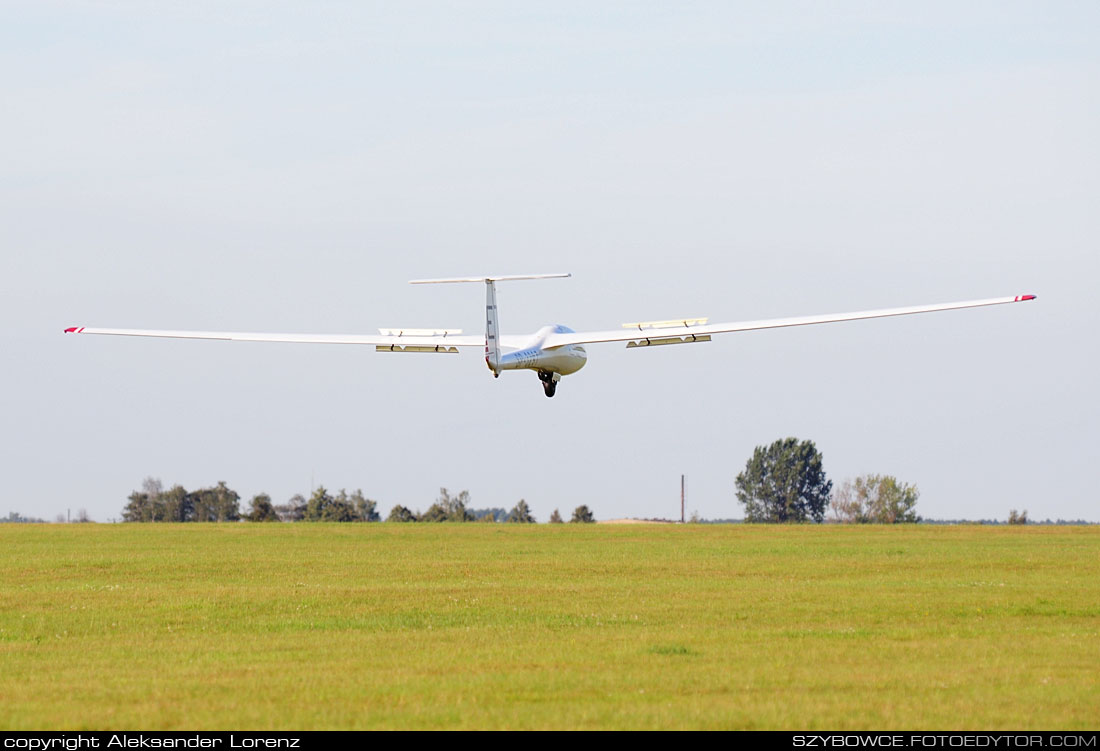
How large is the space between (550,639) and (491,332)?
16333 millimetres

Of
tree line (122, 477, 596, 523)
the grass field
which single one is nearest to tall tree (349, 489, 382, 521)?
tree line (122, 477, 596, 523)

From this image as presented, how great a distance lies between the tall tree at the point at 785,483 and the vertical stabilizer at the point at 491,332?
107 m

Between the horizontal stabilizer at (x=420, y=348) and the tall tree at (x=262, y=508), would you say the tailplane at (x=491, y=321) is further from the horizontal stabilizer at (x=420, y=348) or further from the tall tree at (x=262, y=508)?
the tall tree at (x=262, y=508)

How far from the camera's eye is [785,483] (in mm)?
146375

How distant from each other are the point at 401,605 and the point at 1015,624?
46.1 ft

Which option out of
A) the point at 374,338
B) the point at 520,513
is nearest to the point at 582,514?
the point at 520,513

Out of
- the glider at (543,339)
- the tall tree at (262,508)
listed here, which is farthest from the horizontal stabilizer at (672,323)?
the tall tree at (262,508)

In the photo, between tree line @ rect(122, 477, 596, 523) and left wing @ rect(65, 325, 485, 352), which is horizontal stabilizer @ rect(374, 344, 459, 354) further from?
tree line @ rect(122, 477, 596, 523)

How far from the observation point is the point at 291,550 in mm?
55531

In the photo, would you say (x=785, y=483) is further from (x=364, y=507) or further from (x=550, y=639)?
(x=550, y=639)

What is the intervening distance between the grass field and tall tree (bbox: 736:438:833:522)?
9129cm
